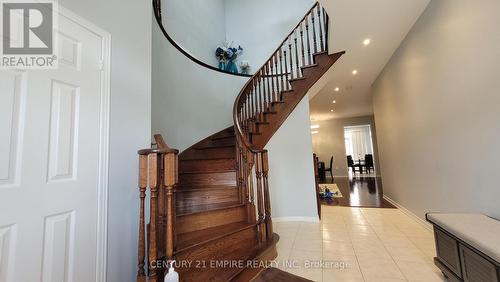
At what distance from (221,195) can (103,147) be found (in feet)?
4.12

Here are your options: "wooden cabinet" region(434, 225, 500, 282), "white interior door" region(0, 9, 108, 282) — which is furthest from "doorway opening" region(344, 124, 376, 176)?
"white interior door" region(0, 9, 108, 282)

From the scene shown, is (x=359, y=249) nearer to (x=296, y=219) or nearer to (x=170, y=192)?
(x=296, y=219)

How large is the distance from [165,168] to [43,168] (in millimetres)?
636

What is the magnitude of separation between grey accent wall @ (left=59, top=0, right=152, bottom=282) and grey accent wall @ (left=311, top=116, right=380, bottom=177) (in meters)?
9.36

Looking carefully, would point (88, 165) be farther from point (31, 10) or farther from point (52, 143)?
point (31, 10)

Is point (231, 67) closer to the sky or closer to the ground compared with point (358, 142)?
closer to the sky

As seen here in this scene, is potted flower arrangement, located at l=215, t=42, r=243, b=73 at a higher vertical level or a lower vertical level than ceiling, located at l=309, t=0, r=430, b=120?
higher

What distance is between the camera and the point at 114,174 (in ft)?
5.05

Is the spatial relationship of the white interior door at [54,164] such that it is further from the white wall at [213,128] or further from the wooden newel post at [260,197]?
the white wall at [213,128]

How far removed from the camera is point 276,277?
1.83 meters

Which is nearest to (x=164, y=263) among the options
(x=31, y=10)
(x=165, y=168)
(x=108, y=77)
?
(x=165, y=168)

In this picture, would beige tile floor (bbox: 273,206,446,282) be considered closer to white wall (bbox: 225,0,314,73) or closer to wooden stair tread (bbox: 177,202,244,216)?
wooden stair tread (bbox: 177,202,244,216)

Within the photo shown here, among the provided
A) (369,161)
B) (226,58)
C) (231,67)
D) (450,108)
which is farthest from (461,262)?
(369,161)

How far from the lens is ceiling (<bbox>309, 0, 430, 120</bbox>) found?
2.63 m
